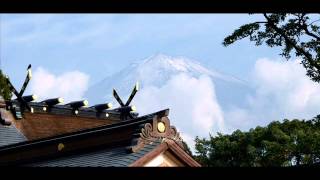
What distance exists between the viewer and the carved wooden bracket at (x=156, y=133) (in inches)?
652

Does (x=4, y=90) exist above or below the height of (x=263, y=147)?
above

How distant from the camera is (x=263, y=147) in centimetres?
4738

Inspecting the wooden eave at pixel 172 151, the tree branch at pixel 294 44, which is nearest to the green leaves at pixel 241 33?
the tree branch at pixel 294 44

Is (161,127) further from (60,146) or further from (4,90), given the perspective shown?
(4,90)

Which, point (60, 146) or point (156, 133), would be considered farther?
point (60, 146)

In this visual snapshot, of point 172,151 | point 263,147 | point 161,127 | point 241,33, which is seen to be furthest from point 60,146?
point 263,147

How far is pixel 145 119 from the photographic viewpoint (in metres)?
17.0

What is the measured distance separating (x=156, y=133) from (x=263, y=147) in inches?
1246

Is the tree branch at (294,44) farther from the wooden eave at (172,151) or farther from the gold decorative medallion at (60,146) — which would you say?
the gold decorative medallion at (60,146)

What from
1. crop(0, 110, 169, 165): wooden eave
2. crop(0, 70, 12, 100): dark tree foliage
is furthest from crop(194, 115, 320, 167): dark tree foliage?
crop(0, 110, 169, 165): wooden eave

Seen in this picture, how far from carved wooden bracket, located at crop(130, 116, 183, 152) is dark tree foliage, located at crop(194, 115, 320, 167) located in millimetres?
26789

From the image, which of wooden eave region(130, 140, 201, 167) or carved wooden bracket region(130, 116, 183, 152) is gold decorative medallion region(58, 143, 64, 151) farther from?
wooden eave region(130, 140, 201, 167)

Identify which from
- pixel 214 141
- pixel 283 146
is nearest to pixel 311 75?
pixel 283 146
